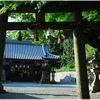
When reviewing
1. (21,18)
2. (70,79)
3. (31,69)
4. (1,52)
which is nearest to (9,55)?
(31,69)

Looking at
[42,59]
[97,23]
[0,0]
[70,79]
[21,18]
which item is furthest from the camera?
[70,79]

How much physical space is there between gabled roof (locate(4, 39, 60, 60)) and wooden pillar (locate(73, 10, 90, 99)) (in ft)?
59.0

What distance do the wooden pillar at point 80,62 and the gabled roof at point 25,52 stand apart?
1799 cm

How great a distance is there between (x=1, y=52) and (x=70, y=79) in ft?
75.5

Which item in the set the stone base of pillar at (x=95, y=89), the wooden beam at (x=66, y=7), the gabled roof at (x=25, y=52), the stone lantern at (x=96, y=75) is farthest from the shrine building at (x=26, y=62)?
the wooden beam at (x=66, y=7)

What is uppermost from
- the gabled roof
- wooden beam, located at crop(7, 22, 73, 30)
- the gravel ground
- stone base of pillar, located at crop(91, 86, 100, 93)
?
the gabled roof

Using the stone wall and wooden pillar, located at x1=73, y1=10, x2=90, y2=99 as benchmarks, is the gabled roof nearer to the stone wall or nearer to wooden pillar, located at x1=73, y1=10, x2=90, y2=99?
the stone wall

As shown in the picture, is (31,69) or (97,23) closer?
(97,23)

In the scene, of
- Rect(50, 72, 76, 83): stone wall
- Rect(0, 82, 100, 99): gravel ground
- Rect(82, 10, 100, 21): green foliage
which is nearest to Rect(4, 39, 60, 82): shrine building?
Rect(50, 72, 76, 83): stone wall

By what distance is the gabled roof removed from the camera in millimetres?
23906

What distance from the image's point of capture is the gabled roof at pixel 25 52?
78.4ft

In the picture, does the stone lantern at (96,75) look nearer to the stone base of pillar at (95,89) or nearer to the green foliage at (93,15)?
the stone base of pillar at (95,89)

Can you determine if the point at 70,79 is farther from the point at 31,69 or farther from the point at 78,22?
the point at 78,22

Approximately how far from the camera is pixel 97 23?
5680mm
